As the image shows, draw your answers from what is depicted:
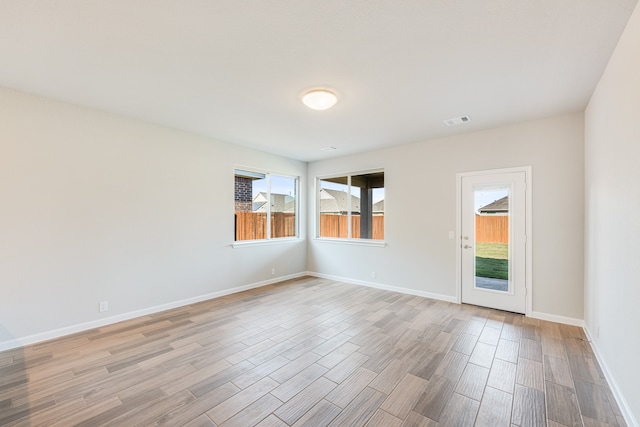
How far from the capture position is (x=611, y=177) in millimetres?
2330

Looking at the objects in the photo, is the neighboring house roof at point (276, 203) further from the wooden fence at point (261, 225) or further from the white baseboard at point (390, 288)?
the white baseboard at point (390, 288)

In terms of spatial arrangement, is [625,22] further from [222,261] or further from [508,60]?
[222,261]

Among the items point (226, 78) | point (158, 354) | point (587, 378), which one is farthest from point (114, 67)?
point (587, 378)

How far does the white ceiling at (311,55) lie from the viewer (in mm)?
1790

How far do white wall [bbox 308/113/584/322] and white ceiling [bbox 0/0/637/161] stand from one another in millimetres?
491

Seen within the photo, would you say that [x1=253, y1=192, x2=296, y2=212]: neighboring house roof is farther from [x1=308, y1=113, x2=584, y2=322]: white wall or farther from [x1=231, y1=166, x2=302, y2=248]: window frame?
[x1=308, y1=113, x2=584, y2=322]: white wall

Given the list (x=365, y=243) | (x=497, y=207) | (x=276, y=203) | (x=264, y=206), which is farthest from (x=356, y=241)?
(x=497, y=207)

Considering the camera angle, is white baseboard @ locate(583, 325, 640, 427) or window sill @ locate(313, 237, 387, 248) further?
window sill @ locate(313, 237, 387, 248)

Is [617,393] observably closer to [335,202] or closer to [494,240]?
[494,240]

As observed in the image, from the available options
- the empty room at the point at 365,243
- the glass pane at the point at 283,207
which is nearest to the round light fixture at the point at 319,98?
the empty room at the point at 365,243

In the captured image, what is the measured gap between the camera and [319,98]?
2898mm

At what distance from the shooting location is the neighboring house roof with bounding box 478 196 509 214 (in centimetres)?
401

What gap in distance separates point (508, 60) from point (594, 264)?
237 cm

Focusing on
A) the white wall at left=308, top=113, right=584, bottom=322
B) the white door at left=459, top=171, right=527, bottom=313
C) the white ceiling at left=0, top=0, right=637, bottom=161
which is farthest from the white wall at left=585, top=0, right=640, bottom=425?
the white door at left=459, top=171, right=527, bottom=313
